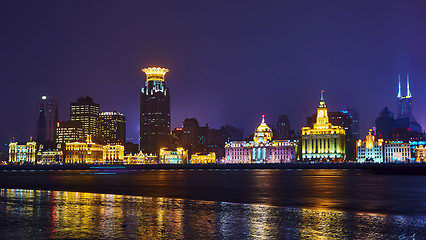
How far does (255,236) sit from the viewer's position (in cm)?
2000

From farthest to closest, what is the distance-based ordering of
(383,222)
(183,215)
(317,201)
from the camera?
1. (317,201)
2. (183,215)
3. (383,222)

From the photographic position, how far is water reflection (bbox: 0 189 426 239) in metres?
20.5

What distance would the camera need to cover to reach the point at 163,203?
1328 inches

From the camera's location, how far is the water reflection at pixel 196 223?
20469mm

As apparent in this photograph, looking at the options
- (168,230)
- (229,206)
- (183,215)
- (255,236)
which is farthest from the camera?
(229,206)

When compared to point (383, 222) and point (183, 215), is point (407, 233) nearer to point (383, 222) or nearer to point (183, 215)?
point (383, 222)

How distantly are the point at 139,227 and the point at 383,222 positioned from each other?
1168 cm

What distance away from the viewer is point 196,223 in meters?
23.5

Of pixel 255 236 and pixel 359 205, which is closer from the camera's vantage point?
pixel 255 236

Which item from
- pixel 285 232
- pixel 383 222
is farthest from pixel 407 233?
pixel 285 232

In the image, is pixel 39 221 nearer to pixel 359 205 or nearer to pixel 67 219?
pixel 67 219

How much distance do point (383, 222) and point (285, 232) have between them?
610cm

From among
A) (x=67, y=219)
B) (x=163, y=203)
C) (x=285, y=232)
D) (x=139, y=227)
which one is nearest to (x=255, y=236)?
(x=285, y=232)

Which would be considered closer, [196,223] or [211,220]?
[196,223]
